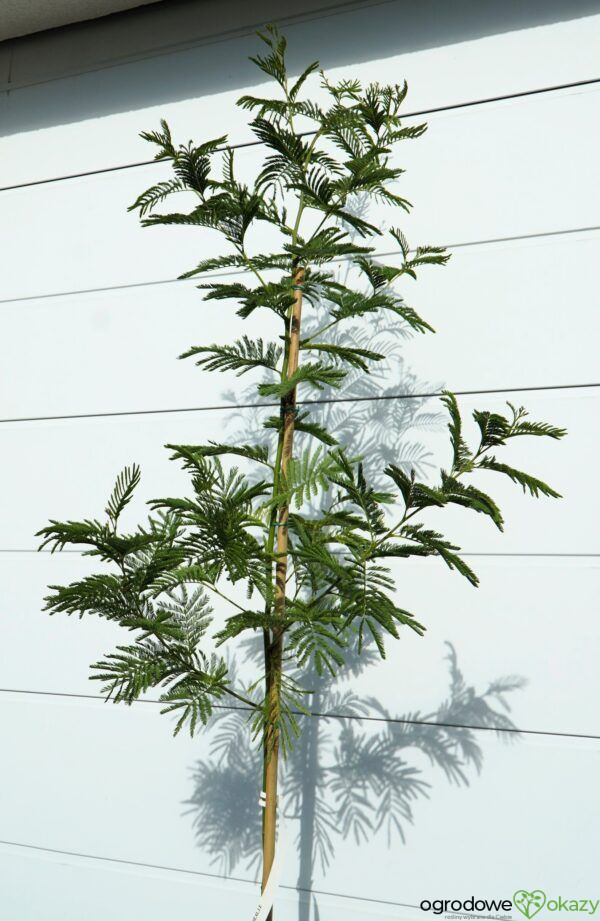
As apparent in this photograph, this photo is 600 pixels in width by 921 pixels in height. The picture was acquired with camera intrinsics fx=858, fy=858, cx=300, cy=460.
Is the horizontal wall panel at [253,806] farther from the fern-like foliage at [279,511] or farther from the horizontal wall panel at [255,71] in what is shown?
the horizontal wall panel at [255,71]

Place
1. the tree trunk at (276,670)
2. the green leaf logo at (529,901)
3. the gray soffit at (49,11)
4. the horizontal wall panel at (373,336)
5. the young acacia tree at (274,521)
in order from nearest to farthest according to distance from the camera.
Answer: the young acacia tree at (274,521) < the tree trunk at (276,670) < the green leaf logo at (529,901) < the horizontal wall panel at (373,336) < the gray soffit at (49,11)

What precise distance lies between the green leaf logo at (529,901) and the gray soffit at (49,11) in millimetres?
2058

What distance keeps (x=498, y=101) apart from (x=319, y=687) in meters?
1.23

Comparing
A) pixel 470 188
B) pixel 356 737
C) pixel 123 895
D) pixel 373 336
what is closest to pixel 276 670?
pixel 356 737

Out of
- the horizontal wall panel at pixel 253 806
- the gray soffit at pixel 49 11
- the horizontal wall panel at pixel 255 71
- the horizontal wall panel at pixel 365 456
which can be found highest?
the gray soffit at pixel 49 11

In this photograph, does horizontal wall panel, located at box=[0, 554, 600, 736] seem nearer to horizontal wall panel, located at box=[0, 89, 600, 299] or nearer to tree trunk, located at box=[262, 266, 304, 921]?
tree trunk, located at box=[262, 266, 304, 921]

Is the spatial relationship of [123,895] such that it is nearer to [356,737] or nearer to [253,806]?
[253,806]

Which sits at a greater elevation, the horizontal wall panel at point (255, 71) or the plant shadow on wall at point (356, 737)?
the horizontal wall panel at point (255, 71)

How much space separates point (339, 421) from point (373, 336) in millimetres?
187

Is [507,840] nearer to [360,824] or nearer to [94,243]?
[360,824]

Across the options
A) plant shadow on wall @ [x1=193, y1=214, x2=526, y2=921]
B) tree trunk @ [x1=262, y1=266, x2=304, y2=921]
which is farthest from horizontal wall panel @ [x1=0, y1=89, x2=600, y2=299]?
tree trunk @ [x1=262, y1=266, x2=304, y2=921]

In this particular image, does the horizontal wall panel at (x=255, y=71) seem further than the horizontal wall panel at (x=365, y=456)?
Yes

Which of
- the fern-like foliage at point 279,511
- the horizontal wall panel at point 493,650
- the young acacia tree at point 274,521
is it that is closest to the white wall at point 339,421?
the horizontal wall panel at point 493,650

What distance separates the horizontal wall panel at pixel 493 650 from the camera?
5.07 ft
